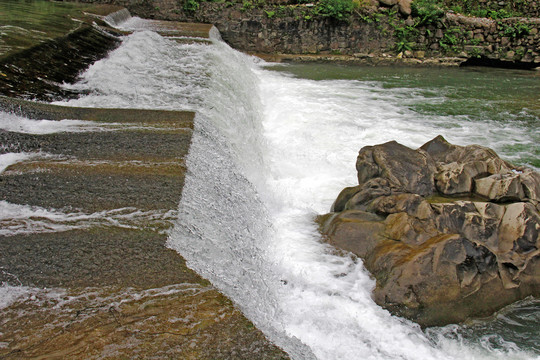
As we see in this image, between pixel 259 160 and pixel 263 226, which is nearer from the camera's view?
pixel 263 226

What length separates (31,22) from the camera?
25.4ft

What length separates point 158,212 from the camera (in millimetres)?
2850

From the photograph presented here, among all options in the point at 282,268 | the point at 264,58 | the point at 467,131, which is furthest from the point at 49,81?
the point at 264,58

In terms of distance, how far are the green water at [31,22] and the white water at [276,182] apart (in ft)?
3.24

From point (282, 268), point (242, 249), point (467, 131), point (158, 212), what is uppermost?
point (467, 131)

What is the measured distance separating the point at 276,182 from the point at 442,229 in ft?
7.15

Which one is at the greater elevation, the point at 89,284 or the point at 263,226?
the point at 89,284

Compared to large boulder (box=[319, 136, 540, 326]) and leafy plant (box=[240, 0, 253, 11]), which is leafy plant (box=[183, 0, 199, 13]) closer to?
leafy plant (box=[240, 0, 253, 11])

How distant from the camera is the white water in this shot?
2.86 meters

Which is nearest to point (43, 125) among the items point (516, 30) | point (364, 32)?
point (364, 32)

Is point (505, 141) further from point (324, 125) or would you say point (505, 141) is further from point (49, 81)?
point (49, 81)

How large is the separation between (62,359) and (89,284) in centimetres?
45

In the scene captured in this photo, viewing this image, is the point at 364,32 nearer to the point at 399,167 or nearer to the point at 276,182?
the point at 276,182

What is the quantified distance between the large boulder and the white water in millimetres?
204
